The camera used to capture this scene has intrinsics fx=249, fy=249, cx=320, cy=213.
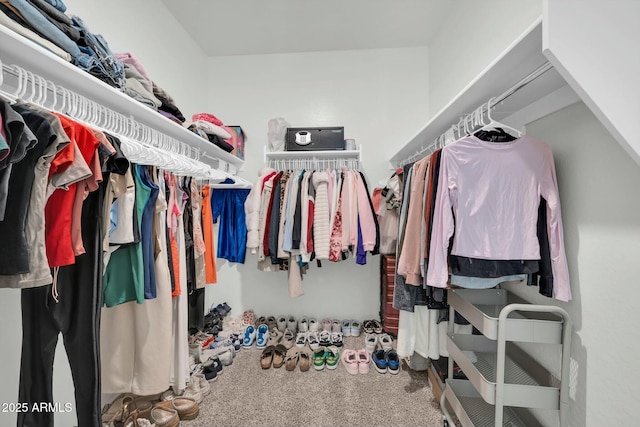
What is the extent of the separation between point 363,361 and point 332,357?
0.24 m

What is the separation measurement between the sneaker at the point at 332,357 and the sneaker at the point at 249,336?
0.71 meters

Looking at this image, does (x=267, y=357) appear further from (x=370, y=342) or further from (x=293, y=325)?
(x=370, y=342)

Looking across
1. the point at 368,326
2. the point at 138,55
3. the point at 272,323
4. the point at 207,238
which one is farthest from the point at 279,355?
the point at 138,55

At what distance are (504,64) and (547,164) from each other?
498mm

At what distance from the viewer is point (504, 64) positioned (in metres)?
0.93

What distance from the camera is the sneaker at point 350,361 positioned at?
1887mm

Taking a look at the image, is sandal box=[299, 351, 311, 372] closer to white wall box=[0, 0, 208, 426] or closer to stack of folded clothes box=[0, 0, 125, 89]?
white wall box=[0, 0, 208, 426]

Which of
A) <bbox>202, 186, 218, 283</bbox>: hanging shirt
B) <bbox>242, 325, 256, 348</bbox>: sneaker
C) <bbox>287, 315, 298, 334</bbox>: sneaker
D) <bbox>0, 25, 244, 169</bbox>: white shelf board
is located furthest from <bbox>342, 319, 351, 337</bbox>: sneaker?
<bbox>0, 25, 244, 169</bbox>: white shelf board

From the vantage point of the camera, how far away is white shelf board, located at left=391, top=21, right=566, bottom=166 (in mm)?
843

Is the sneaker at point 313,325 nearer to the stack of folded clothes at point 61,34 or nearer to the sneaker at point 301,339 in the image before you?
the sneaker at point 301,339

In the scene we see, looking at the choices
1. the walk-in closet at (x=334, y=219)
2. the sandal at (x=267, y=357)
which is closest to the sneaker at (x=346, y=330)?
the walk-in closet at (x=334, y=219)

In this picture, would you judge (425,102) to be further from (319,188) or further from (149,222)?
(149,222)

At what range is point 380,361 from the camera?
1.89 meters

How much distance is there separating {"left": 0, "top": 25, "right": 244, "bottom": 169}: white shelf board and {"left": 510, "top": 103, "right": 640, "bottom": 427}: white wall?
1.97 m
